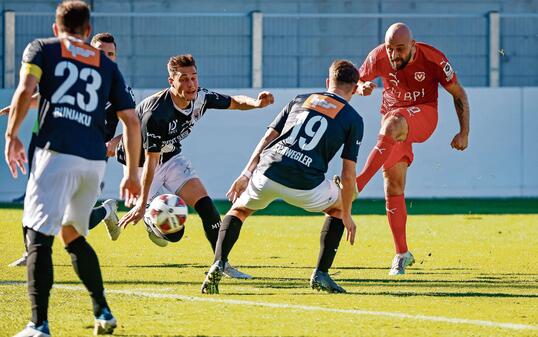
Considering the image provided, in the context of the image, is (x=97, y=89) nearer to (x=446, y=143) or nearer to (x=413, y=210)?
(x=413, y=210)

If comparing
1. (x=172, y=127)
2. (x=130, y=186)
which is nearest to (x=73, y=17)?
(x=130, y=186)

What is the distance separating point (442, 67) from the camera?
9.89 metres

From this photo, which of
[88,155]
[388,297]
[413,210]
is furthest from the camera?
[413,210]

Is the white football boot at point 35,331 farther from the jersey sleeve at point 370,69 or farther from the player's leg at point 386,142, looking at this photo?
the jersey sleeve at point 370,69

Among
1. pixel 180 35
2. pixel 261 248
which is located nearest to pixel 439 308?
pixel 261 248

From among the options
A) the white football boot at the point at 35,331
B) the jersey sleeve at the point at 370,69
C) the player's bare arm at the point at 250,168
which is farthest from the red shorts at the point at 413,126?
the white football boot at the point at 35,331

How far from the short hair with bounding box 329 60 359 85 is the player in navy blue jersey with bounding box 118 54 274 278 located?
0.79 m

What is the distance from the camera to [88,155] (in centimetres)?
630

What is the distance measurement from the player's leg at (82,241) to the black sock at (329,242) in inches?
84.7

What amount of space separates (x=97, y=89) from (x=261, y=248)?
218 inches

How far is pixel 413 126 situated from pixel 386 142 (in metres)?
0.32

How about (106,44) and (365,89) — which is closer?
(365,89)

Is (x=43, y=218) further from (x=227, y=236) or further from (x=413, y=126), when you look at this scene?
(x=413, y=126)

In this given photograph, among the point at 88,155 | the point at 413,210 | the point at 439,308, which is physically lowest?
the point at 413,210
